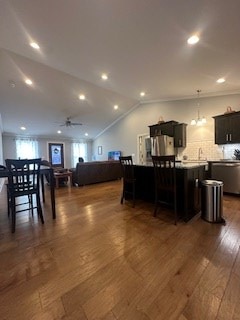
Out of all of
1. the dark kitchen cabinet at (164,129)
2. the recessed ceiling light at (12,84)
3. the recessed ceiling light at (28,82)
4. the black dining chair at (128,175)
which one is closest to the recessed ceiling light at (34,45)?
the recessed ceiling light at (28,82)

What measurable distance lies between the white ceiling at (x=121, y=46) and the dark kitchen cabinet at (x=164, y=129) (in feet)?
3.19

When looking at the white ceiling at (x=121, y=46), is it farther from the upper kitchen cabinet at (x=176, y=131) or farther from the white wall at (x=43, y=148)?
the white wall at (x=43, y=148)

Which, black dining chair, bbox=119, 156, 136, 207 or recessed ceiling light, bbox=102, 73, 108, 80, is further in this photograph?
recessed ceiling light, bbox=102, 73, 108, 80

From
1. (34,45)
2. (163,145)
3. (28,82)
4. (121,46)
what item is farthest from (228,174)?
(28,82)

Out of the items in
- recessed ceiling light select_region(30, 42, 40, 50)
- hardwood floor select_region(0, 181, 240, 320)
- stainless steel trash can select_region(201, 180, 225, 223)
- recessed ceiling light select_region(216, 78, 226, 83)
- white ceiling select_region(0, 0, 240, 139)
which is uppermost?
recessed ceiling light select_region(30, 42, 40, 50)

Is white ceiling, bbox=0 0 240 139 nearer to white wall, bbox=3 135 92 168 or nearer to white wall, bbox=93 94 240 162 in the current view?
white wall, bbox=93 94 240 162

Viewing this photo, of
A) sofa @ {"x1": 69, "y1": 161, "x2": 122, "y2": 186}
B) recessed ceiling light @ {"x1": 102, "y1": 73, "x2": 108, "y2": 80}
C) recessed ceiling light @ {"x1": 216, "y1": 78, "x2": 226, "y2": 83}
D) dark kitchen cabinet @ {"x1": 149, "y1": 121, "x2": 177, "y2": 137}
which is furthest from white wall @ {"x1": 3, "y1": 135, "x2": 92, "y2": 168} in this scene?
recessed ceiling light @ {"x1": 216, "y1": 78, "x2": 226, "y2": 83}

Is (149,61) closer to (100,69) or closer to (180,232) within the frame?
(100,69)

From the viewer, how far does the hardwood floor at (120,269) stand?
1.21 m

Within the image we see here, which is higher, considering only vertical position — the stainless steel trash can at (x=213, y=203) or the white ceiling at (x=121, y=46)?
the white ceiling at (x=121, y=46)

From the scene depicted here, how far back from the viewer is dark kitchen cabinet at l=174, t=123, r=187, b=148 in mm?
5664

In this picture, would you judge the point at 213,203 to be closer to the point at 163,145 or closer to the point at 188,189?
the point at 188,189

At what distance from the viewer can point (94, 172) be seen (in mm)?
6059

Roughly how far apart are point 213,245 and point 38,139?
9.93 meters
